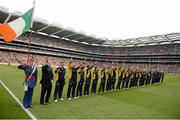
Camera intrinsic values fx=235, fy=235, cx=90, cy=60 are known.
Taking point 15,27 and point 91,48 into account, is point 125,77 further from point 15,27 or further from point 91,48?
point 91,48

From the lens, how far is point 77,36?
270 feet

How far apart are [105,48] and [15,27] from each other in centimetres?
8921

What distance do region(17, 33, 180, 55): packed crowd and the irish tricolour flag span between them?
6260 centimetres

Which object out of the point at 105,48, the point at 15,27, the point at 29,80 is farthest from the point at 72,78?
the point at 105,48

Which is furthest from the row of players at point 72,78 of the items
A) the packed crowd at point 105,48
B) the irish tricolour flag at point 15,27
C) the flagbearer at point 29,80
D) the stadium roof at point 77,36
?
the packed crowd at point 105,48

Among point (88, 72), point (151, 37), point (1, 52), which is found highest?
point (151, 37)

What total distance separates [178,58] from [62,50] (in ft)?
127

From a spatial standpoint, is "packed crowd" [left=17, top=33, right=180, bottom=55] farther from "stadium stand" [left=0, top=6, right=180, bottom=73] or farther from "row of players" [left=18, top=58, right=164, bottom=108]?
"row of players" [left=18, top=58, right=164, bottom=108]

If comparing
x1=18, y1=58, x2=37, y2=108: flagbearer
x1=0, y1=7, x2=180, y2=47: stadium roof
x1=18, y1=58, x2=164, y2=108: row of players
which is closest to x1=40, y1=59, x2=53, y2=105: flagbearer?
x1=18, y1=58, x2=164, y2=108: row of players

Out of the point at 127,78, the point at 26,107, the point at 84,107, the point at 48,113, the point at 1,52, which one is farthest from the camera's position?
the point at 1,52

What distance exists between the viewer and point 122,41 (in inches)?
3302

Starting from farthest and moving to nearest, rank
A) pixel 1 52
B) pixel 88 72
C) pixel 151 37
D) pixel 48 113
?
pixel 151 37 < pixel 1 52 < pixel 88 72 < pixel 48 113

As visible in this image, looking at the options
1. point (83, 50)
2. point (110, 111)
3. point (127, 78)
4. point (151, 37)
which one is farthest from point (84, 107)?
point (83, 50)

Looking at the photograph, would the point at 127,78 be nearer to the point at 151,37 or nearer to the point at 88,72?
the point at 88,72
